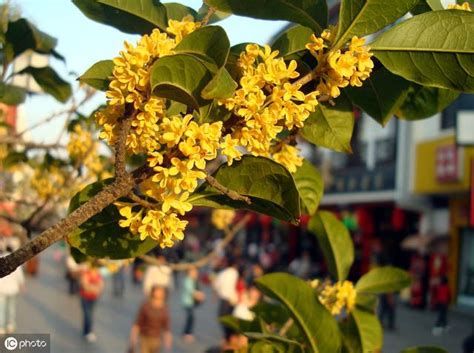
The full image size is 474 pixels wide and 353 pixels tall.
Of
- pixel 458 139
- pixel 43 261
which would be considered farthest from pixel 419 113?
pixel 43 261

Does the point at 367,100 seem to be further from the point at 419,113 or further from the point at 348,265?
the point at 348,265

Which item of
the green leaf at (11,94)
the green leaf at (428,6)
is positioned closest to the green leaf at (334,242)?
the green leaf at (428,6)

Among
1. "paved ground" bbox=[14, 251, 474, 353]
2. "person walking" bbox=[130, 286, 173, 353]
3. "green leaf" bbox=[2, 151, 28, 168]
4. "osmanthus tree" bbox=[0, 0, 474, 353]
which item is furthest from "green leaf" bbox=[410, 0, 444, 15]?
"paved ground" bbox=[14, 251, 474, 353]

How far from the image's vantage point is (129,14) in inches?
59.4

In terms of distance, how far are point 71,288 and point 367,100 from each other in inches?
619

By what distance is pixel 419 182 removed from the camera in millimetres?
16719

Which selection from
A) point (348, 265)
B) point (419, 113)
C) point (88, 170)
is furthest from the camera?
point (88, 170)

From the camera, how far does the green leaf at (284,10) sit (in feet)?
4.39

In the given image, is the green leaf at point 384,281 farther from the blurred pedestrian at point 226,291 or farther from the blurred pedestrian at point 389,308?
the blurred pedestrian at point 389,308

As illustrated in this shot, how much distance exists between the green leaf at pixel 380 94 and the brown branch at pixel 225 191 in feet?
1.52

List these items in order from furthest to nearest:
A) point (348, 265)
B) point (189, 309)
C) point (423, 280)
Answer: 1. point (423, 280)
2. point (189, 309)
3. point (348, 265)

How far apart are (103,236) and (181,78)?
1.33 ft

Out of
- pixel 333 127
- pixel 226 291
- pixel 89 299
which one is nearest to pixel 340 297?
pixel 333 127

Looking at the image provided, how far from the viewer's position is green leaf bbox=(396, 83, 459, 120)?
1.83 meters
